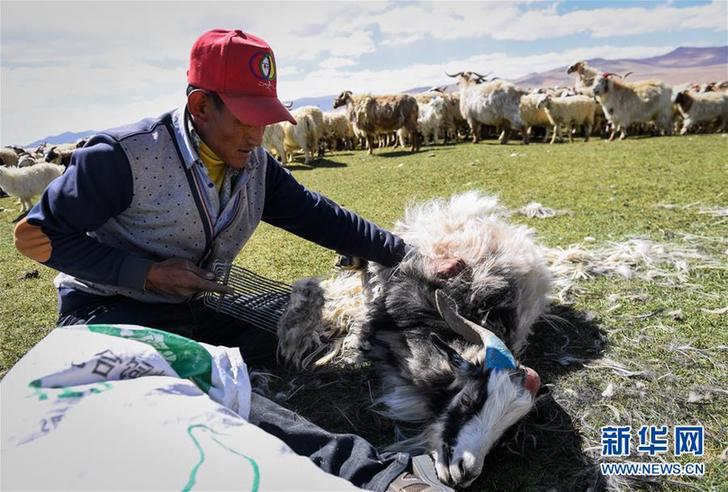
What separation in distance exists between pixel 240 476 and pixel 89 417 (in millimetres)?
474

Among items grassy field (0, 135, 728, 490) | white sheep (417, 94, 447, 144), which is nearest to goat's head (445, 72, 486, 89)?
white sheep (417, 94, 447, 144)

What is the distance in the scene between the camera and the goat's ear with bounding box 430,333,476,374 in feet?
8.04

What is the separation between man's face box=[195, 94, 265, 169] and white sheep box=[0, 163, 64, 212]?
1053 centimetres

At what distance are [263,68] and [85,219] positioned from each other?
1.15 metres

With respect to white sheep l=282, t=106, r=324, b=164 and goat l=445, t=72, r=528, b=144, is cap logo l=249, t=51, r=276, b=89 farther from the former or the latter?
goat l=445, t=72, r=528, b=144

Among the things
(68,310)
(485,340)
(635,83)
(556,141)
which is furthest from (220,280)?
Answer: (635,83)

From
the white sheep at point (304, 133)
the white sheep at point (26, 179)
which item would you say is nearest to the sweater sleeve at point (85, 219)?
the white sheep at point (26, 179)

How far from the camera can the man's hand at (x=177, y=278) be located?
8.49ft

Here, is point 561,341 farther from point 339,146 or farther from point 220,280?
point 339,146

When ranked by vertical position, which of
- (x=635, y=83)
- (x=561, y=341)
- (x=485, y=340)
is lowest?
(x=561, y=341)

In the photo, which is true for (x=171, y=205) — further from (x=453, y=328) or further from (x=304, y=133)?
(x=304, y=133)

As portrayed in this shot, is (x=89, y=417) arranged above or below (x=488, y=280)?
above

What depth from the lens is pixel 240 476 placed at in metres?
1.27

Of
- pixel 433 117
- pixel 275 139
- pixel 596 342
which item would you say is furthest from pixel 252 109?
pixel 433 117
